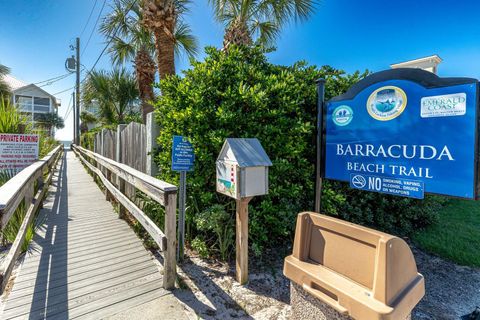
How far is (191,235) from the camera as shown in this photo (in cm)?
329

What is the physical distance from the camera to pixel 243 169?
2264 millimetres

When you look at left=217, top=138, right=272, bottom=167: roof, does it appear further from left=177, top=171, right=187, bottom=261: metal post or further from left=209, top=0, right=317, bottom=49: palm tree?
left=209, top=0, right=317, bottom=49: palm tree

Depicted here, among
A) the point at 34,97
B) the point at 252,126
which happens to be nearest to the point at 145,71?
the point at 252,126

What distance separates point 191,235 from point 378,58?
23.8 feet

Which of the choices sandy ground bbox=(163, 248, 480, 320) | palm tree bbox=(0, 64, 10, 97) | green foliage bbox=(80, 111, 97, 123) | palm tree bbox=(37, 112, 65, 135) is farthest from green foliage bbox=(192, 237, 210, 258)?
palm tree bbox=(37, 112, 65, 135)

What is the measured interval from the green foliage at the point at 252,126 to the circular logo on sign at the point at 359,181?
1.95 ft

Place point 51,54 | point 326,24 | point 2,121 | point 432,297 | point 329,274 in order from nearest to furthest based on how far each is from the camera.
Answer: point 329,274 < point 432,297 < point 2,121 < point 326,24 < point 51,54

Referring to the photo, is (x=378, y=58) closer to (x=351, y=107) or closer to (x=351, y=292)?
(x=351, y=107)

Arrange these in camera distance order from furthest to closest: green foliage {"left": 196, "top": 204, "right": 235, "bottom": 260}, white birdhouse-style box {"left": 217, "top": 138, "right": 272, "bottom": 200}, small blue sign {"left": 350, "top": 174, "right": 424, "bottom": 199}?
green foliage {"left": 196, "top": 204, "right": 235, "bottom": 260} → white birdhouse-style box {"left": 217, "top": 138, "right": 272, "bottom": 200} → small blue sign {"left": 350, "top": 174, "right": 424, "bottom": 199}

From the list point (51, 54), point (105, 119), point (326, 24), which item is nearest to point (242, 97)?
point (326, 24)

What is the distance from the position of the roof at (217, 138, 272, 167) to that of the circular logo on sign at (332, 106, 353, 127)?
2.84 feet

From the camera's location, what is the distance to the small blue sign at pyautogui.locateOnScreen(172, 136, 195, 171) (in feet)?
9.00

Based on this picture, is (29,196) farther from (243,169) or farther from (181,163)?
(243,169)

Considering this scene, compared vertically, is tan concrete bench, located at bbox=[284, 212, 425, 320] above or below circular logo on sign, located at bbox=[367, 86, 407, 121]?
below
